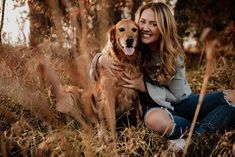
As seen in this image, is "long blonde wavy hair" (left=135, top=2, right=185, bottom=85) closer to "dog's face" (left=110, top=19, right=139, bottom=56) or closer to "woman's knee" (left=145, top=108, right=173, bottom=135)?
"dog's face" (left=110, top=19, right=139, bottom=56)

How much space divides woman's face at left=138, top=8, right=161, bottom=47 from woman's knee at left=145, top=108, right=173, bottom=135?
0.54m

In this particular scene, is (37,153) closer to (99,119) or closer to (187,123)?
(99,119)

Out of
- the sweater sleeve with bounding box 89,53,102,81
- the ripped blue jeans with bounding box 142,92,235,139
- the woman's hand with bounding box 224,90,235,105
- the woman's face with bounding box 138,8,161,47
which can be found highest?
the woman's face with bounding box 138,8,161,47

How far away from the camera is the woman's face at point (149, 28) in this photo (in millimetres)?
3277

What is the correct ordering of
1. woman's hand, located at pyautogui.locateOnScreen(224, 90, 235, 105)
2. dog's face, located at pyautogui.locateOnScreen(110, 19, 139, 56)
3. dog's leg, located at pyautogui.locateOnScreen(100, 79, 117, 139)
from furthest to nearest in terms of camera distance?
dog's face, located at pyautogui.locateOnScreen(110, 19, 139, 56)
woman's hand, located at pyautogui.locateOnScreen(224, 90, 235, 105)
dog's leg, located at pyautogui.locateOnScreen(100, 79, 117, 139)

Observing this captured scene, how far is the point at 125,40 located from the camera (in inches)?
131

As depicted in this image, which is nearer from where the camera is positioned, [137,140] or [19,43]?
[137,140]

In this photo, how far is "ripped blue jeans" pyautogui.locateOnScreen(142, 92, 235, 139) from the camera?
121 inches

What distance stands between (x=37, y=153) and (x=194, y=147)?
3.12ft

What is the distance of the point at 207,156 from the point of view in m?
2.73

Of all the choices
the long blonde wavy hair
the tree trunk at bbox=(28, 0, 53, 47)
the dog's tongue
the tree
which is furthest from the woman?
the tree

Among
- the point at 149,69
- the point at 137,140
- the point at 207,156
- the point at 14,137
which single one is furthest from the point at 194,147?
the point at 14,137

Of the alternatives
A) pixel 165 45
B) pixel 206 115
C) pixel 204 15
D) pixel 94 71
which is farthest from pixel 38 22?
pixel 204 15

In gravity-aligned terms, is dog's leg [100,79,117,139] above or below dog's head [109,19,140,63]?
below
